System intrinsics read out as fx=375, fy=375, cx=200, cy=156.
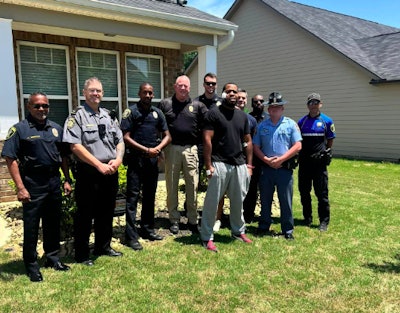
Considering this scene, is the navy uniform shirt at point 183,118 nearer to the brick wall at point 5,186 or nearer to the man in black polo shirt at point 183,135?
the man in black polo shirt at point 183,135

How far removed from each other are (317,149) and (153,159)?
7.51 ft

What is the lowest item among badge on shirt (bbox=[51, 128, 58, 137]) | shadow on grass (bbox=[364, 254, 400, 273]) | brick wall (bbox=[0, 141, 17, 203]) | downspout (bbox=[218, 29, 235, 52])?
shadow on grass (bbox=[364, 254, 400, 273])

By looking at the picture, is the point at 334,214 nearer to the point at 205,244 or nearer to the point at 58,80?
the point at 205,244

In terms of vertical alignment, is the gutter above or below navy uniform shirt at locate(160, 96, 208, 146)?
above

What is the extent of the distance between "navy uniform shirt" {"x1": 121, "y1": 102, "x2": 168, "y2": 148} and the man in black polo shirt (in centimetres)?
30

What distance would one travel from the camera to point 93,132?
3859mm

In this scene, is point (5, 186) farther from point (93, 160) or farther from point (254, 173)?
point (254, 173)

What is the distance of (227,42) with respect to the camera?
8.19m

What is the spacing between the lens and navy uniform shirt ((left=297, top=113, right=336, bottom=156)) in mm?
5199

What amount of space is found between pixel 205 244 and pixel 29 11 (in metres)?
4.55

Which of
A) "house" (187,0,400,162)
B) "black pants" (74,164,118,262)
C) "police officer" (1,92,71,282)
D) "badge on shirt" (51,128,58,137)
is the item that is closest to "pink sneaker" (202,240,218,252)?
"black pants" (74,164,118,262)

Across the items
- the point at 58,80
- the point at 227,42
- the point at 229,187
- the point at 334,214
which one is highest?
the point at 227,42

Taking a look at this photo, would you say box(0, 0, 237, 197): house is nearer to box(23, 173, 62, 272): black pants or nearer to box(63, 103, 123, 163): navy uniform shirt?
box(63, 103, 123, 163): navy uniform shirt

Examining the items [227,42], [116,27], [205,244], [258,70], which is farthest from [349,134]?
[205,244]
